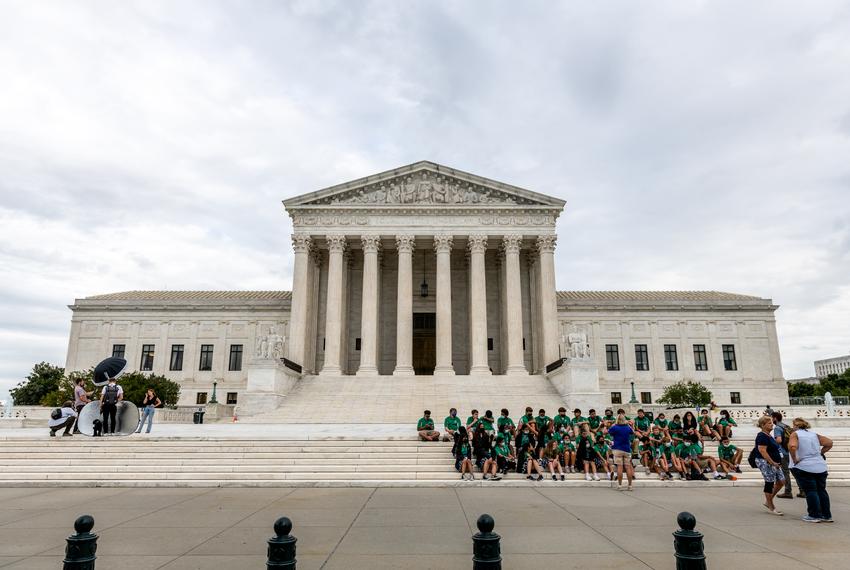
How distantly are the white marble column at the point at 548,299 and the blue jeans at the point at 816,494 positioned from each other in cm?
3152

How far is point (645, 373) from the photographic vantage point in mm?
52469

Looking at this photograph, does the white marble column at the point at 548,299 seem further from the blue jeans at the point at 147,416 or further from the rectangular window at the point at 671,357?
the blue jeans at the point at 147,416

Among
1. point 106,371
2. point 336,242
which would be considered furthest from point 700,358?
point 106,371

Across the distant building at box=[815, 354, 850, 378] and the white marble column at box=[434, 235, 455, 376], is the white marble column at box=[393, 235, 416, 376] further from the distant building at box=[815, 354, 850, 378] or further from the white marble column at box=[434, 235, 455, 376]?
Answer: the distant building at box=[815, 354, 850, 378]

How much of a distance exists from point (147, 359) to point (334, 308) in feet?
74.9

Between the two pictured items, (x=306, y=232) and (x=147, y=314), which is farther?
(x=147, y=314)

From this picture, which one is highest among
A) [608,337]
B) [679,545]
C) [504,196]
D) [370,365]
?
[504,196]

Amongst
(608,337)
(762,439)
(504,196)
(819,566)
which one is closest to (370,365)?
(504,196)

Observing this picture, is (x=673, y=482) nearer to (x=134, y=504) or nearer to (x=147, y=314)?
(x=134, y=504)

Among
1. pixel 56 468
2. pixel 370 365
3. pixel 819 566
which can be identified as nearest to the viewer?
pixel 819 566

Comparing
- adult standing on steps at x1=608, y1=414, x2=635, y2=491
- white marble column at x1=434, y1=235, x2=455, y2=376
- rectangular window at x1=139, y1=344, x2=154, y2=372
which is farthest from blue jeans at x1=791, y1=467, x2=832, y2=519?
rectangular window at x1=139, y1=344, x2=154, y2=372

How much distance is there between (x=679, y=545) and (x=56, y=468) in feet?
54.7

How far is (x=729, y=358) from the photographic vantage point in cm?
5312

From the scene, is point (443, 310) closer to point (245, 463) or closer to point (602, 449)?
point (245, 463)
